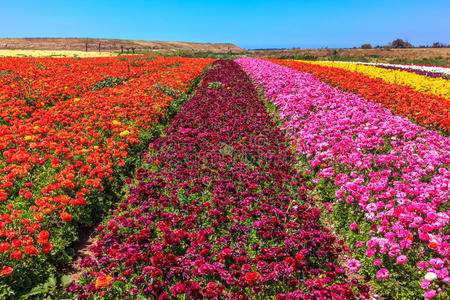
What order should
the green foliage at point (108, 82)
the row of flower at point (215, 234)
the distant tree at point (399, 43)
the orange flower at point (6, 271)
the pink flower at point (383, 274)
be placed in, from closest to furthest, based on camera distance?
the orange flower at point (6, 271), the row of flower at point (215, 234), the pink flower at point (383, 274), the green foliage at point (108, 82), the distant tree at point (399, 43)

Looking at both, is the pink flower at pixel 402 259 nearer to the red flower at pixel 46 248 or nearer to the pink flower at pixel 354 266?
the pink flower at pixel 354 266

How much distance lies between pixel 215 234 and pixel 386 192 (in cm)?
359

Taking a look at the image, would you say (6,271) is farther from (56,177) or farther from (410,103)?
(410,103)

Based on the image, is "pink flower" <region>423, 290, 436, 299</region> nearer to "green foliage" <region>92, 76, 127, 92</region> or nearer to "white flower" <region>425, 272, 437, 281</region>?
"white flower" <region>425, 272, 437, 281</region>

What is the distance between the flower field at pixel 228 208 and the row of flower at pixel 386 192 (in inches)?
1.2

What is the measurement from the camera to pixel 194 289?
3734mm

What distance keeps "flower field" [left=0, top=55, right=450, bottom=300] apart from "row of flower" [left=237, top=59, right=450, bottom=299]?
31mm

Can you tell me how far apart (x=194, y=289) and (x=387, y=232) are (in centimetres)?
357

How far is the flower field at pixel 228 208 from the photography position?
4.17m

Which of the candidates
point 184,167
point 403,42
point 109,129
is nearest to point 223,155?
point 184,167

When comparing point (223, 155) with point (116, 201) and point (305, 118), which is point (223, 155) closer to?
point (116, 201)

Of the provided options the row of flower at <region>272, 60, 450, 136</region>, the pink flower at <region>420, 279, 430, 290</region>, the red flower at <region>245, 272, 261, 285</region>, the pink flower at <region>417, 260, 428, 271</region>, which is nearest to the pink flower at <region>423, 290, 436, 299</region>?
the pink flower at <region>420, 279, 430, 290</region>

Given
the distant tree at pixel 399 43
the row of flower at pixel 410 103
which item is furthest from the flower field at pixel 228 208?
the distant tree at pixel 399 43

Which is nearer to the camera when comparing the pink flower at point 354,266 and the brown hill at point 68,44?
the pink flower at point 354,266
